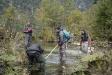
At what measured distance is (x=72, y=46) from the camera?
80.6 feet

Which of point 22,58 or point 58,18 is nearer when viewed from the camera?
point 22,58

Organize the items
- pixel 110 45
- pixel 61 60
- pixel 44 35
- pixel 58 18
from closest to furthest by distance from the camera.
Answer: pixel 110 45
pixel 61 60
pixel 44 35
pixel 58 18

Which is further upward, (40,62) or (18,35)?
(18,35)

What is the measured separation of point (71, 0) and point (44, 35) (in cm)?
2610

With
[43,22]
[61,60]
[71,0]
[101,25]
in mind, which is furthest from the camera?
[71,0]

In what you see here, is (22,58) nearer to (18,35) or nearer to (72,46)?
A: (18,35)

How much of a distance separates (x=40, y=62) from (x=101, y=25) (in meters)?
15.5

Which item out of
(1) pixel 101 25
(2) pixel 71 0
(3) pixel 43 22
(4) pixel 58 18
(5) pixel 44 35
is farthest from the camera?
(2) pixel 71 0

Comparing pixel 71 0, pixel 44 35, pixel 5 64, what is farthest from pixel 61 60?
pixel 71 0

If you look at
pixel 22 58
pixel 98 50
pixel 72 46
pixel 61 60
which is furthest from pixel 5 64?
pixel 72 46

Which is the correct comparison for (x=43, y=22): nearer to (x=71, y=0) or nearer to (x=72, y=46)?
(x=71, y=0)

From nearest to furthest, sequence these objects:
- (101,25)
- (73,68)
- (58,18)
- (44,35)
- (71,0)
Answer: (73,68), (101,25), (44,35), (58,18), (71,0)

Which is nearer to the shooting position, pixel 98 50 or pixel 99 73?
pixel 99 73

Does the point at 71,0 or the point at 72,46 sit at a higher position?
the point at 71,0
